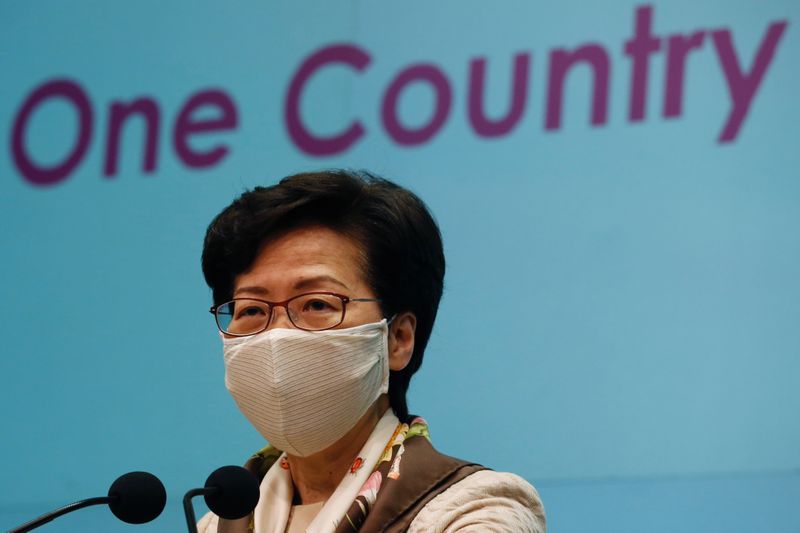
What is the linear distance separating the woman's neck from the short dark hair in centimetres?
9

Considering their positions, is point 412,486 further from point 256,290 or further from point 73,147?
point 73,147

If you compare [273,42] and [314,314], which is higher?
[273,42]

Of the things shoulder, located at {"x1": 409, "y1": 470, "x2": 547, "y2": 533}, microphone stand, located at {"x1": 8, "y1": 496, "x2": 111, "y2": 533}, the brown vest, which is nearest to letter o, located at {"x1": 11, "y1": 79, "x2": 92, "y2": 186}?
the brown vest

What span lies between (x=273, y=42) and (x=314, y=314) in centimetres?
170

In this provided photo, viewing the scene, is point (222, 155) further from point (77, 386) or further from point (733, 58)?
point (733, 58)

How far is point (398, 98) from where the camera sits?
320 cm

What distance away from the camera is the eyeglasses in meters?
1.86

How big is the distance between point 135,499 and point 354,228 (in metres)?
0.58

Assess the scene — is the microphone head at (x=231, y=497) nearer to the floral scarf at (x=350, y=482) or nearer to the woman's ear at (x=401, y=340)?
the floral scarf at (x=350, y=482)

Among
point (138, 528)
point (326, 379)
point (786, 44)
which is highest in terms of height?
point (786, 44)

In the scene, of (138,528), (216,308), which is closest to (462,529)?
(216,308)

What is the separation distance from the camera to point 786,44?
2.85 m

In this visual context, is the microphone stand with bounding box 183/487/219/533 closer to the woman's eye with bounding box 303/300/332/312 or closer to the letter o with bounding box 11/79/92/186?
the woman's eye with bounding box 303/300/332/312

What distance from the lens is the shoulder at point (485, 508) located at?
5.58 ft
